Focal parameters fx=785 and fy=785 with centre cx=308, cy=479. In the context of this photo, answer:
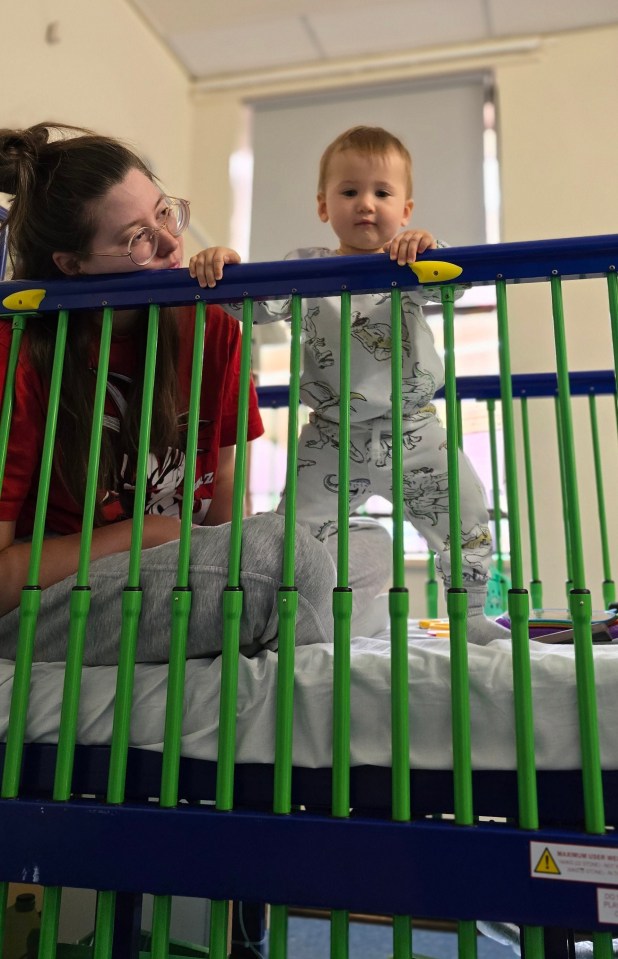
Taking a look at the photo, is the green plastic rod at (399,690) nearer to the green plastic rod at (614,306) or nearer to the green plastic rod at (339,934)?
the green plastic rod at (339,934)

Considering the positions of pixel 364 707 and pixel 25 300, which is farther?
pixel 25 300

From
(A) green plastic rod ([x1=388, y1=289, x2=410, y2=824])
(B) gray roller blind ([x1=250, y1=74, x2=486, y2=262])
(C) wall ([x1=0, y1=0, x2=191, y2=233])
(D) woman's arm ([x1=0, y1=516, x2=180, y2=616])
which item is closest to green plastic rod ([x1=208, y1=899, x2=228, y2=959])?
(A) green plastic rod ([x1=388, y1=289, x2=410, y2=824])

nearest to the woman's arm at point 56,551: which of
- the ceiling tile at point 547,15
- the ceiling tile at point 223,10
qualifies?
the ceiling tile at point 223,10

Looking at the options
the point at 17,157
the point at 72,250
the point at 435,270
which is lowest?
the point at 435,270

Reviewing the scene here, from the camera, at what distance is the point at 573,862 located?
767 millimetres

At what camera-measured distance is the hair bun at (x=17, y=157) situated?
111 cm

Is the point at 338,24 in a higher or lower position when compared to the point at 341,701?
higher

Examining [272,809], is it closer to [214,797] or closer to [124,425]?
[214,797]

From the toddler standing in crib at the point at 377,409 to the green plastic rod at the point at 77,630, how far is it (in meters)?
0.38

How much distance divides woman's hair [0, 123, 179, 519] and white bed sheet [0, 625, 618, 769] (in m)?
0.31

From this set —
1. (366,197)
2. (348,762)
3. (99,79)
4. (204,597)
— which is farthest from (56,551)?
(99,79)

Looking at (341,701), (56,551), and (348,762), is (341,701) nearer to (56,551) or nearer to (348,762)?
(348,762)

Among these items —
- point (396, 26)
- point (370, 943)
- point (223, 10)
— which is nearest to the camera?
point (370, 943)

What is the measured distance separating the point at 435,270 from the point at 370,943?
5.96 ft
